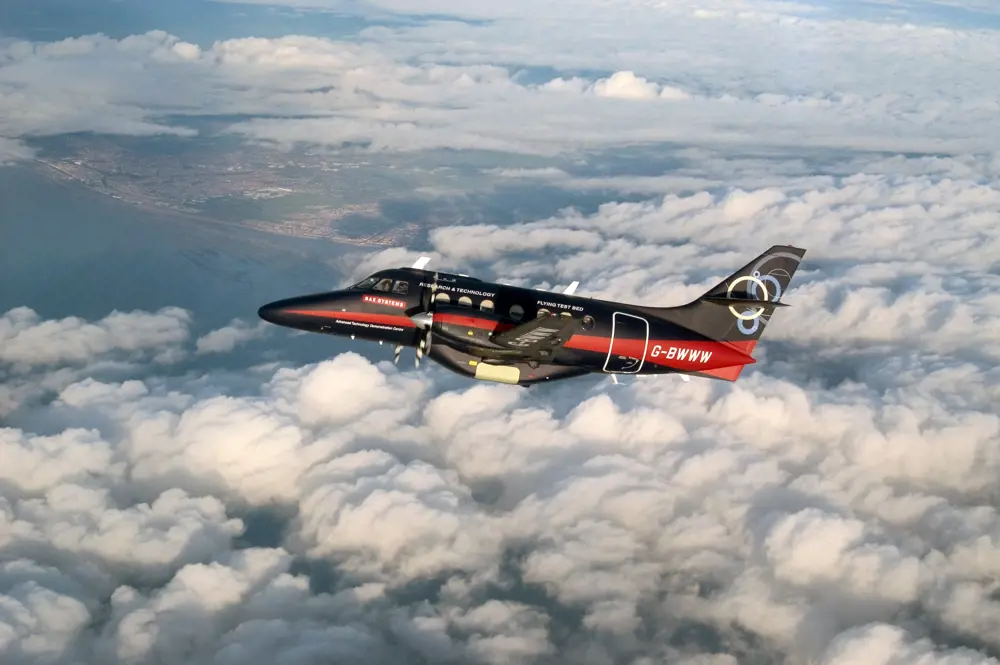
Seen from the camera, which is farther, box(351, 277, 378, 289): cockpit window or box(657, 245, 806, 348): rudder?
box(657, 245, 806, 348): rudder

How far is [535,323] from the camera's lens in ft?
113

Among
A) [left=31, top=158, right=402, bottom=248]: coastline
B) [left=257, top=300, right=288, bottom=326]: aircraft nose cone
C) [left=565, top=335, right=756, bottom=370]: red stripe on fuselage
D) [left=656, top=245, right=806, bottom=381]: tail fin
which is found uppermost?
[left=656, top=245, right=806, bottom=381]: tail fin

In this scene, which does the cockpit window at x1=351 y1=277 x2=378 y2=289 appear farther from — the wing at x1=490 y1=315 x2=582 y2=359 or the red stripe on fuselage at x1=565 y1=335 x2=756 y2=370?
the red stripe on fuselage at x1=565 y1=335 x2=756 y2=370

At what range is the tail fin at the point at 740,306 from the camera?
42688 millimetres

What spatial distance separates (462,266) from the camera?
169 metres

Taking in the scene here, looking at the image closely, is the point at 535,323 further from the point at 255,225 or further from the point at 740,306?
the point at 255,225

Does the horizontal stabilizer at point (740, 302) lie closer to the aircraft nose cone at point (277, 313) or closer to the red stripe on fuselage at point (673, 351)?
the red stripe on fuselage at point (673, 351)

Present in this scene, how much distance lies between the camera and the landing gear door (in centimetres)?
4069

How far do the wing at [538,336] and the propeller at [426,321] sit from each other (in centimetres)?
325

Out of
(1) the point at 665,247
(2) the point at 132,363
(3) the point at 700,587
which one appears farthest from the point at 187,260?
(3) the point at 700,587

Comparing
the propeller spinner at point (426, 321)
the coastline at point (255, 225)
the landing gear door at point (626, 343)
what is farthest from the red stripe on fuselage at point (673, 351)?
the coastline at point (255, 225)

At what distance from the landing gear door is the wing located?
15.2 ft

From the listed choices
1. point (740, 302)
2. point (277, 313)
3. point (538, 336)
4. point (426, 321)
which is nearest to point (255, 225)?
point (277, 313)

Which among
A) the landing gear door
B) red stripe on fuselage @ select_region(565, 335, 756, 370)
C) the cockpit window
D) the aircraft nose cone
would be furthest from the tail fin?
the aircraft nose cone
